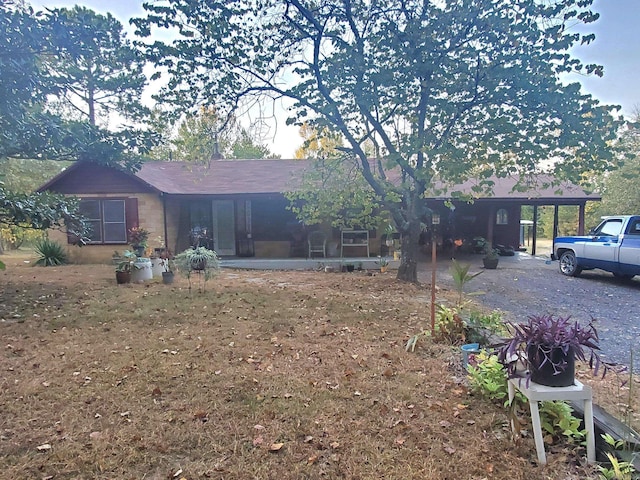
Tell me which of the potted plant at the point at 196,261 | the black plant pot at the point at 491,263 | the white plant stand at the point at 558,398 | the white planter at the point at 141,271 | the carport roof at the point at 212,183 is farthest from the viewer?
the carport roof at the point at 212,183

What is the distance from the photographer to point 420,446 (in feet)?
7.97

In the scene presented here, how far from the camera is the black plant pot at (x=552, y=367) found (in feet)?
7.24

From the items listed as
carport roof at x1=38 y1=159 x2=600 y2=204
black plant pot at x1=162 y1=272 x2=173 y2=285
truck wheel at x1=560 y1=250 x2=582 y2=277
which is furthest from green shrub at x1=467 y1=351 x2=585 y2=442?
carport roof at x1=38 y1=159 x2=600 y2=204

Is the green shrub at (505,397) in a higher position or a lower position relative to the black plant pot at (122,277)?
higher

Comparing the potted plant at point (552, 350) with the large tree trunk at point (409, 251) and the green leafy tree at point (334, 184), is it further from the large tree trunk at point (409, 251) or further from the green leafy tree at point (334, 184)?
the green leafy tree at point (334, 184)

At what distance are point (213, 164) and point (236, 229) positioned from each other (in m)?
3.67

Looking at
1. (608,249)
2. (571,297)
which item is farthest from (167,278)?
(608,249)

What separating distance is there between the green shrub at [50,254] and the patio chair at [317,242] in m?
7.55

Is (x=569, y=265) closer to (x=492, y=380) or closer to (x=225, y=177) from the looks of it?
(x=492, y=380)

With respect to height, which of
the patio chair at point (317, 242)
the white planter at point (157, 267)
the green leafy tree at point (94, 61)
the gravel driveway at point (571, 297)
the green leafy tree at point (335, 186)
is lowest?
the gravel driveway at point (571, 297)

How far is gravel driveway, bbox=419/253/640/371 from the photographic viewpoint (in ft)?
16.1

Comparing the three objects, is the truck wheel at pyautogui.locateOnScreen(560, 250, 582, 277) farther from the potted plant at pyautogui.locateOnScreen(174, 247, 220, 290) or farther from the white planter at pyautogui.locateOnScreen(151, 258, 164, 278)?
the white planter at pyautogui.locateOnScreen(151, 258, 164, 278)

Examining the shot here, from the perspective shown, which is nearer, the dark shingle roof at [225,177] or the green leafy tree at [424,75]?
the green leafy tree at [424,75]

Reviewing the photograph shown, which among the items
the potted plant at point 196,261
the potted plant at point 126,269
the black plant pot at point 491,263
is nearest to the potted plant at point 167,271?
the potted plant at point 126,269
